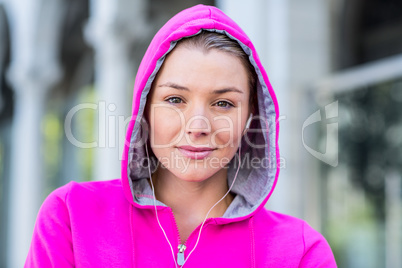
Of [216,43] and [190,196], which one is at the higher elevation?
[216,43]

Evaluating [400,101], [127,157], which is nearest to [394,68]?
[400,101]

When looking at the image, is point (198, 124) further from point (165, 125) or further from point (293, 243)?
point (293, 243)

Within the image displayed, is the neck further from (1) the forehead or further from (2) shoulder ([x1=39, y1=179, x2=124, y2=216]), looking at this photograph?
(1) the forehead

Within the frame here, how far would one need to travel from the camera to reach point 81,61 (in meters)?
13.9

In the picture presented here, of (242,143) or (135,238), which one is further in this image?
(242,143)

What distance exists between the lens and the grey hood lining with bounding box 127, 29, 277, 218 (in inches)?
64.4

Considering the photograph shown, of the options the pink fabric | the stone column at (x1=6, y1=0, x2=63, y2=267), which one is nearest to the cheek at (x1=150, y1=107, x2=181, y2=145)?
the pink fabric

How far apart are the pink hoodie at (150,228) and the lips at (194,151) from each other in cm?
19

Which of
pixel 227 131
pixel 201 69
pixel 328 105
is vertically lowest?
pixel 227 131

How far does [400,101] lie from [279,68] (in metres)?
1.13

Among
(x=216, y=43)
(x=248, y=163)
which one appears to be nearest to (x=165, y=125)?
(x=216, y=43)

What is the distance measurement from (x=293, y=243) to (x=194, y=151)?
410mm

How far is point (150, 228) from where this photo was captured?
1.58 meters

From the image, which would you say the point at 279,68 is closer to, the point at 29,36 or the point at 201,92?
the point at 201,92
